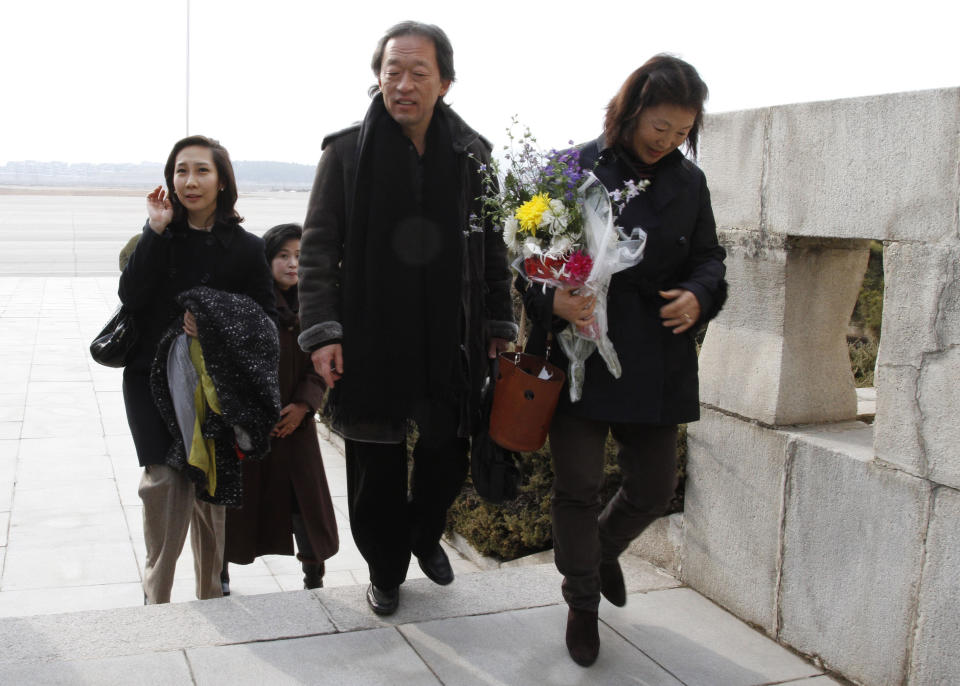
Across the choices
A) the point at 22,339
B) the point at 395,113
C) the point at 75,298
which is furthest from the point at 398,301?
the point at 75,298

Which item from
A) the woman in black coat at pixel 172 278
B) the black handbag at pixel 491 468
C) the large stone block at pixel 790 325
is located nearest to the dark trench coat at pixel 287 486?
the woman in black coat at pixel 172 278

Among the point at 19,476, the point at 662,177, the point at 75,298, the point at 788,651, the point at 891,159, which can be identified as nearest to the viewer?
the point at 891,159

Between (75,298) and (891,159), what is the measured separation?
14.9 meters

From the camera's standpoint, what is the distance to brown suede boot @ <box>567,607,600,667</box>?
117 inches

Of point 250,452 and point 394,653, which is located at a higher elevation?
point 250,452

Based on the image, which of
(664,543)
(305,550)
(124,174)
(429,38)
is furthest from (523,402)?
(124,174)

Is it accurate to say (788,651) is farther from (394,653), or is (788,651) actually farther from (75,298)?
(75,298)

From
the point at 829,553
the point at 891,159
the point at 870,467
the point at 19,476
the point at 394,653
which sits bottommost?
the point at 19,476

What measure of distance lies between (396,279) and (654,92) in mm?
922

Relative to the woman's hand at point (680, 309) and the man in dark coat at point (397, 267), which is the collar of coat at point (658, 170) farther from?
the man in dark coat at point (397, 267)

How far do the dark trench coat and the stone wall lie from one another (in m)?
1.54

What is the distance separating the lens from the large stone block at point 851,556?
2680mm

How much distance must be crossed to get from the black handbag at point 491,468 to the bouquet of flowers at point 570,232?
0.33 meters

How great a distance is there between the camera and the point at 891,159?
2.64 meters
